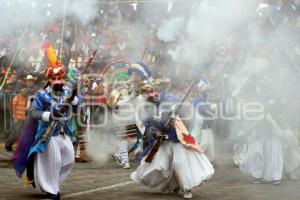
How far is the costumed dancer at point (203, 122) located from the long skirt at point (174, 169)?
430cm

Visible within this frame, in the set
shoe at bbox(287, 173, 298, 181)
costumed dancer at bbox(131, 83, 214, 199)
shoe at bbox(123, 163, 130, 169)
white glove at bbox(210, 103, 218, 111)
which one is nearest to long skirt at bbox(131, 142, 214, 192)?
costumed dancer at bbox(131, 83, 214, 199)

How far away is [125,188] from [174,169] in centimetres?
99

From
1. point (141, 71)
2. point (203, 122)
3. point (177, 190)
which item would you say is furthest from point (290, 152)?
point (141, 71)

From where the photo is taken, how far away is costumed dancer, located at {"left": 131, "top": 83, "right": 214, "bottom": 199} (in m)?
9.90

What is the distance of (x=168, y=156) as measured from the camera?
10117mm

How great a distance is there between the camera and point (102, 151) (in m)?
15.5

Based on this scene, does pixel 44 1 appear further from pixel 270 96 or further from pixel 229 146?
pixel 229 146

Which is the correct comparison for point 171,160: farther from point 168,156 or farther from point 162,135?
point 162,135

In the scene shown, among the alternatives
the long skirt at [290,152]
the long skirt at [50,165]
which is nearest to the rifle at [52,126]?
the long skirt at [50,165]

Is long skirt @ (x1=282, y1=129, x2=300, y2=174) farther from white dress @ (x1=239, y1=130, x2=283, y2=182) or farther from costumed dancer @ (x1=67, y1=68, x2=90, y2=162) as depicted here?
costumed dancer @ (x1=67, y1=68, x2=90, y2=162)

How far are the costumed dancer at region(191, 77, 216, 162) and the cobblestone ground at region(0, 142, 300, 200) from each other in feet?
4.97

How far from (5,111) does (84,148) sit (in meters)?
3.95

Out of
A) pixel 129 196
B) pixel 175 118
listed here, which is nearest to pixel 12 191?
pixel 129 196

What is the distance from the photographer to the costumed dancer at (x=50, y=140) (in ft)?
30.5
